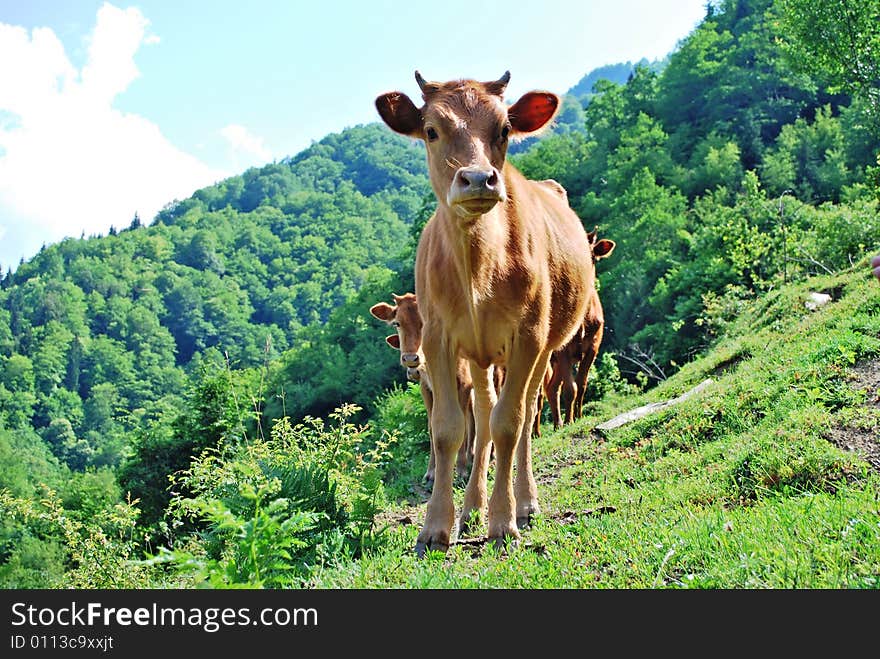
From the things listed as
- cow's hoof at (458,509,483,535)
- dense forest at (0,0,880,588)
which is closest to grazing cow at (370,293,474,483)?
dense forest at (0,0,880,588)

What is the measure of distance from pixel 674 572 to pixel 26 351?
15164cm

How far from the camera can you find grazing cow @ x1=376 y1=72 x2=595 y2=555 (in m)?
4.98

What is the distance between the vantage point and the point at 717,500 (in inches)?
213

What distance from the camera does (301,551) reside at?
15.8 ft

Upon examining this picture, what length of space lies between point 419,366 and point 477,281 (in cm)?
546

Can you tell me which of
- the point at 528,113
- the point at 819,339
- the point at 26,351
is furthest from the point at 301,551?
the point at 26,351

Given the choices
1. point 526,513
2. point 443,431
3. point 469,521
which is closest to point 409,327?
point 526,513

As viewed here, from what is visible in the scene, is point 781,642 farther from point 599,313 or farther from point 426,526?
point 599,313

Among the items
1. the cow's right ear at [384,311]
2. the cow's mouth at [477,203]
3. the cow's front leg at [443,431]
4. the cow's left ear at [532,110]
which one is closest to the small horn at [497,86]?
the cow's left ear at [532,110]

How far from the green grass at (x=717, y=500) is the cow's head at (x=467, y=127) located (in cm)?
218

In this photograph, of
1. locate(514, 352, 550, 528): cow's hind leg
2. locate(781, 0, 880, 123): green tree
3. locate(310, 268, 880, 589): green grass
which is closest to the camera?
locate(310, 268, 880, 589): green grass

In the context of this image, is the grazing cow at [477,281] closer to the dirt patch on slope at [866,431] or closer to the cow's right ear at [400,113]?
the cow's right ear at [400,113]

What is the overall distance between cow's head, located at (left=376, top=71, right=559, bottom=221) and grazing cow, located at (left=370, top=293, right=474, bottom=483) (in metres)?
4.30

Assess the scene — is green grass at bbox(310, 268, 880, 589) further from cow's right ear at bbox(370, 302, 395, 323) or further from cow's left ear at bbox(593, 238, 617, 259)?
cow's left ear at bbox(593, 238, 617, 259)
